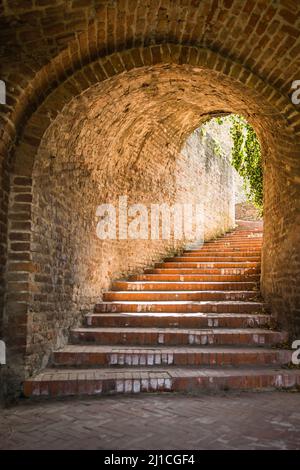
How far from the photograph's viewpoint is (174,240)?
11125mm

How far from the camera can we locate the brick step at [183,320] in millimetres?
6168

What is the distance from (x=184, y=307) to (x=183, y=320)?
21.3 inches

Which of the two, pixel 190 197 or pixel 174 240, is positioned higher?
pixel 190 197

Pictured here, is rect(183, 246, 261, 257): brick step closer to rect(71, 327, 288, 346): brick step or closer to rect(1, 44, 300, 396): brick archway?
rect(1, 44, 300, 396): brick archway

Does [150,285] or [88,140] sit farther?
[150,285]

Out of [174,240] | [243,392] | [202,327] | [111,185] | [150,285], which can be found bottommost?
[243,392]

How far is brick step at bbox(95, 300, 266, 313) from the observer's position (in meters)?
6.68

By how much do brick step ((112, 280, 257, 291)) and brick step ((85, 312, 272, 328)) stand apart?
1383 millimetres

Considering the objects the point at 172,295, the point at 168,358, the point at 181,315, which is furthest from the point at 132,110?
A: the point at 168,358

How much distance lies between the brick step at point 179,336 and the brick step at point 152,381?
2.61ft
